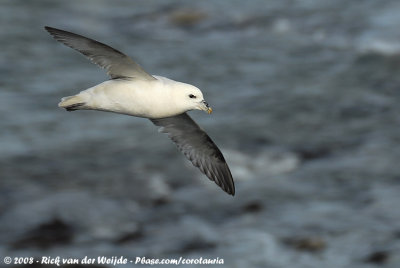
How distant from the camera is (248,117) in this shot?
2631cm

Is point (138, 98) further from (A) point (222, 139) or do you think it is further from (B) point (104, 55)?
(A) point (222, 139)

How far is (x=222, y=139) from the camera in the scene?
2495 cm

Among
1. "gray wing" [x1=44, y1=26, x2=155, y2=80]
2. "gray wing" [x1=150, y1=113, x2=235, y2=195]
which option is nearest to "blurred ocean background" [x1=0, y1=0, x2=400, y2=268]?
"gray wing" [x1=150, y1=113, x2=235, y2=195]

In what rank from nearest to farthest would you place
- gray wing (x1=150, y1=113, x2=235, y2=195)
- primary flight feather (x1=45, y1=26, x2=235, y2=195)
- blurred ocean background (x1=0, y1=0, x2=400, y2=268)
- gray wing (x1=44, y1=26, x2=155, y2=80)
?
gray wing (x1=44, y1=26, x2=155, y2=80), primary flight feather (x1=45, y1=26, x2=235, y2=195), gray wing (x1=150, y1=113, x2=235, y2=195), blurred ocean background (x1=0, y1=0, x2=400, y2=268)

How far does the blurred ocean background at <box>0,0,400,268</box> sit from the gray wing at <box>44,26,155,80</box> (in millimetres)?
9439

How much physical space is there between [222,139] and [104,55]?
51.4ft

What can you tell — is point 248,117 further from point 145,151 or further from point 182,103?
point 182,103

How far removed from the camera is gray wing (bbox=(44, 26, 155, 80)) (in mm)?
9203

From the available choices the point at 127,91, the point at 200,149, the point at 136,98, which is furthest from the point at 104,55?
the point at 200,149

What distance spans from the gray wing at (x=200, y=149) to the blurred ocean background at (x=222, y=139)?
8.11 m

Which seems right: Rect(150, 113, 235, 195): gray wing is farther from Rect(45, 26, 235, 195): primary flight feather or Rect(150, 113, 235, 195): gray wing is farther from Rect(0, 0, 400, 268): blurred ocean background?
Rect(0, 0, 400, 268): blurred ocean background

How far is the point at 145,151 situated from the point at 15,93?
5.99 meters

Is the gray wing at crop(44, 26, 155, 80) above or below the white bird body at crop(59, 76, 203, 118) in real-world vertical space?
above

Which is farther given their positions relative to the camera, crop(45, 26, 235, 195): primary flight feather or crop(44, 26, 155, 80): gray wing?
crop(45, 26, 235, 195): primary flight feather
